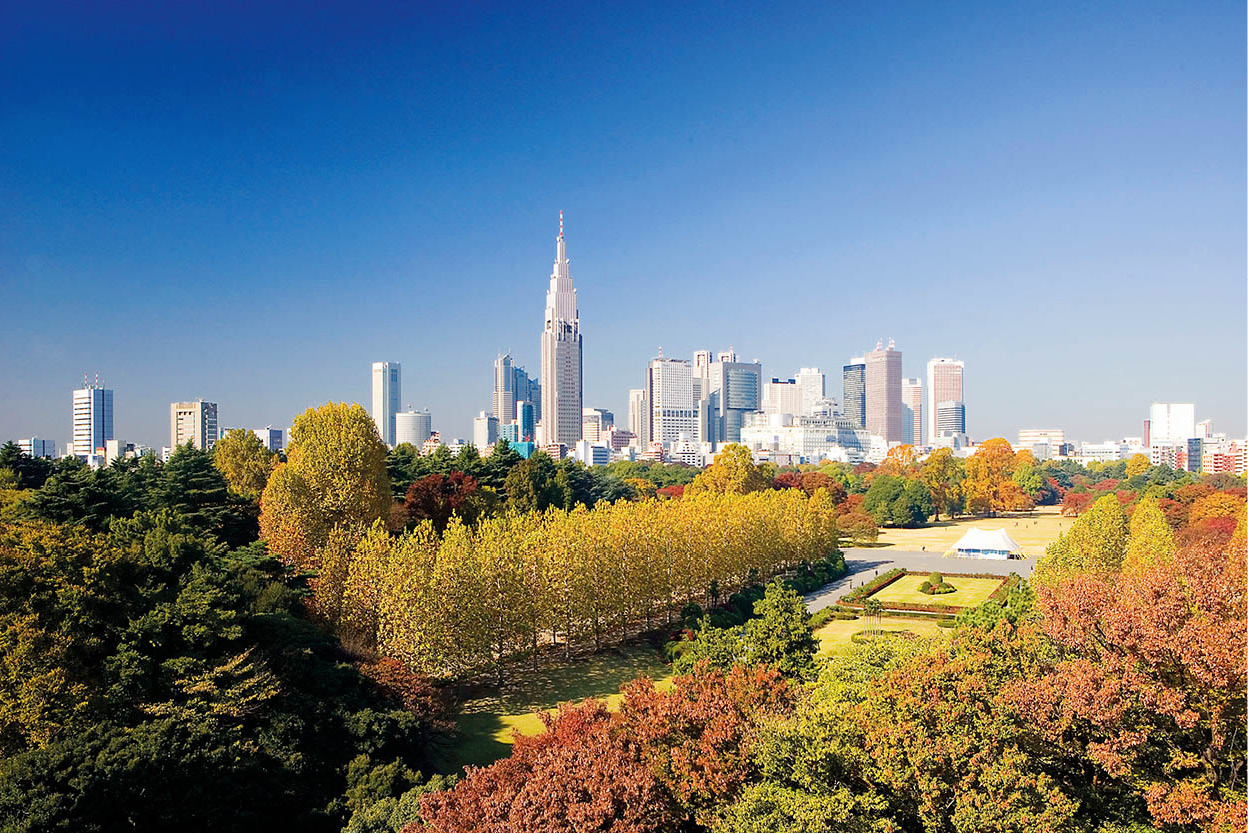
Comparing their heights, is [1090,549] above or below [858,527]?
above

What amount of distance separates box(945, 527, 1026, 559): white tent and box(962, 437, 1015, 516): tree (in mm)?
24649

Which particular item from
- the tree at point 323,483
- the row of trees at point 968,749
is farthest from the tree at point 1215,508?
the tree at point 323,483

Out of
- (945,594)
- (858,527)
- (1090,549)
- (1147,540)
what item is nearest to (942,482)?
(858,527)

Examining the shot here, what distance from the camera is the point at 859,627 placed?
90.1 feet

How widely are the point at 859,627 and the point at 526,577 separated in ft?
42.0

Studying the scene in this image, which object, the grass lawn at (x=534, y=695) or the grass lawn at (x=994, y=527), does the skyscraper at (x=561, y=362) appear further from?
the grass lawn at (x=534, y=695)

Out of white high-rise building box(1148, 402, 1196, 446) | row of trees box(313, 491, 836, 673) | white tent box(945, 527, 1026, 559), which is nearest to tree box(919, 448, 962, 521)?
white tent box(945, 527, 1026, 559)

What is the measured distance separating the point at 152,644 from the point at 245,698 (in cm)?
209

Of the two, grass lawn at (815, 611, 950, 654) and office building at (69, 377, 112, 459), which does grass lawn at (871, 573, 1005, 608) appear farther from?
office building at (69, 377, 112, 459)

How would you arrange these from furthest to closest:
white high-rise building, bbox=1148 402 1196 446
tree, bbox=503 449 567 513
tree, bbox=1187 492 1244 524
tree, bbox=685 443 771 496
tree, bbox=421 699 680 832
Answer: white high-rise building, bbox=1148 402 1196 446, tree, bbox=685 443 771 496, tree, bbox=1187 492 1244 524, tree, bbox=503 449 567 513, tree, bbox=421 699 680 832

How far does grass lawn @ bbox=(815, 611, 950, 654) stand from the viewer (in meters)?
25.2

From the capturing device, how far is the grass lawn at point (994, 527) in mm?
49469

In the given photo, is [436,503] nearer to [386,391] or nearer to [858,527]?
[858,527]

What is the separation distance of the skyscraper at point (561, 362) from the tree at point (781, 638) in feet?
554
